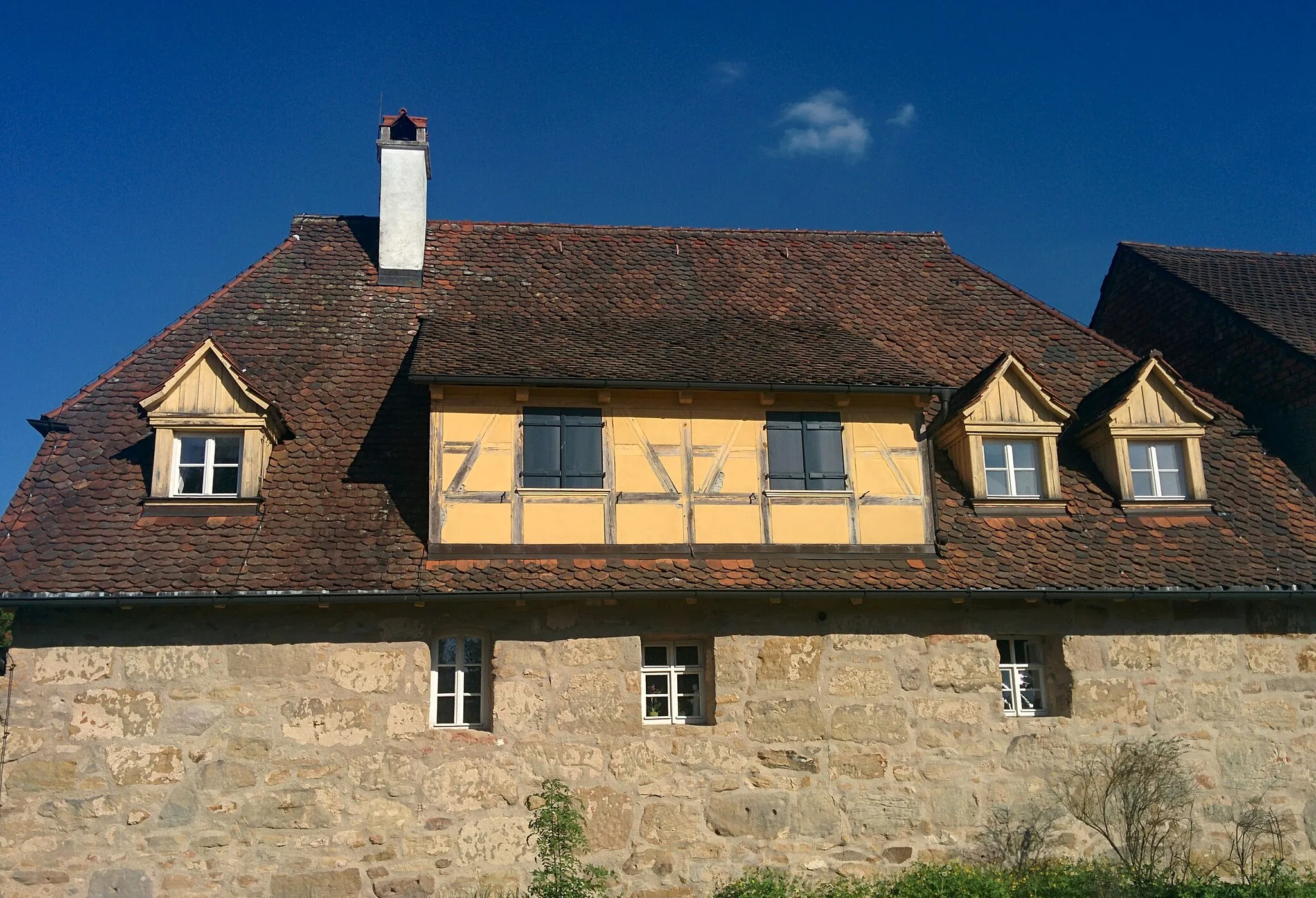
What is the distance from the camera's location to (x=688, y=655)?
1219cm

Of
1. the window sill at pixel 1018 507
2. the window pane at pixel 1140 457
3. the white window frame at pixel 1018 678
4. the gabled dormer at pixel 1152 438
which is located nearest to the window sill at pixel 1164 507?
the gabled dormer at pixel 1152 438

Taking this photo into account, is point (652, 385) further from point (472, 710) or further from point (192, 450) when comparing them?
point (192, 450)

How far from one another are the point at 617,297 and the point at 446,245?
9.20ft

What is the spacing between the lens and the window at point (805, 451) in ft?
41.4

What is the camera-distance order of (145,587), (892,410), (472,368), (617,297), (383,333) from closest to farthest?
(145,587)
(472,368)
(892,410)
(383,333)
(617,297)

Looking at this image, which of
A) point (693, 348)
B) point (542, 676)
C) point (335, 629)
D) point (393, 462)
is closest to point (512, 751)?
point (542, 676)

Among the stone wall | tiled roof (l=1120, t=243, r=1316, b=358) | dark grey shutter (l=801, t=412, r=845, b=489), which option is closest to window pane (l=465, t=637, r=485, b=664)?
the stone wall

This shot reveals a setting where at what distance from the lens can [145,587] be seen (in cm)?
1098

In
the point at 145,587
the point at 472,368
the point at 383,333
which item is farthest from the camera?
the point at 383,333

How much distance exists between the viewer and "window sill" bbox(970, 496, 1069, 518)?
43.2ft

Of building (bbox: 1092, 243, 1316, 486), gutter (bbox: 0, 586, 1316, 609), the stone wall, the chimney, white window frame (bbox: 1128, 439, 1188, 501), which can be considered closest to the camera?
the stone wall

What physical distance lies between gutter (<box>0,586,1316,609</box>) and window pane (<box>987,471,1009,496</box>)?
151 centimetres

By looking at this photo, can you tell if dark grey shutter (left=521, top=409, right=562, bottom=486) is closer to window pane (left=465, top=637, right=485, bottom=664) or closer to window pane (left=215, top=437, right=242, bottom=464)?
window pane (left=465, top=637, right=485, bottom=664)

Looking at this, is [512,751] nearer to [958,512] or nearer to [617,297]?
[958,512]
